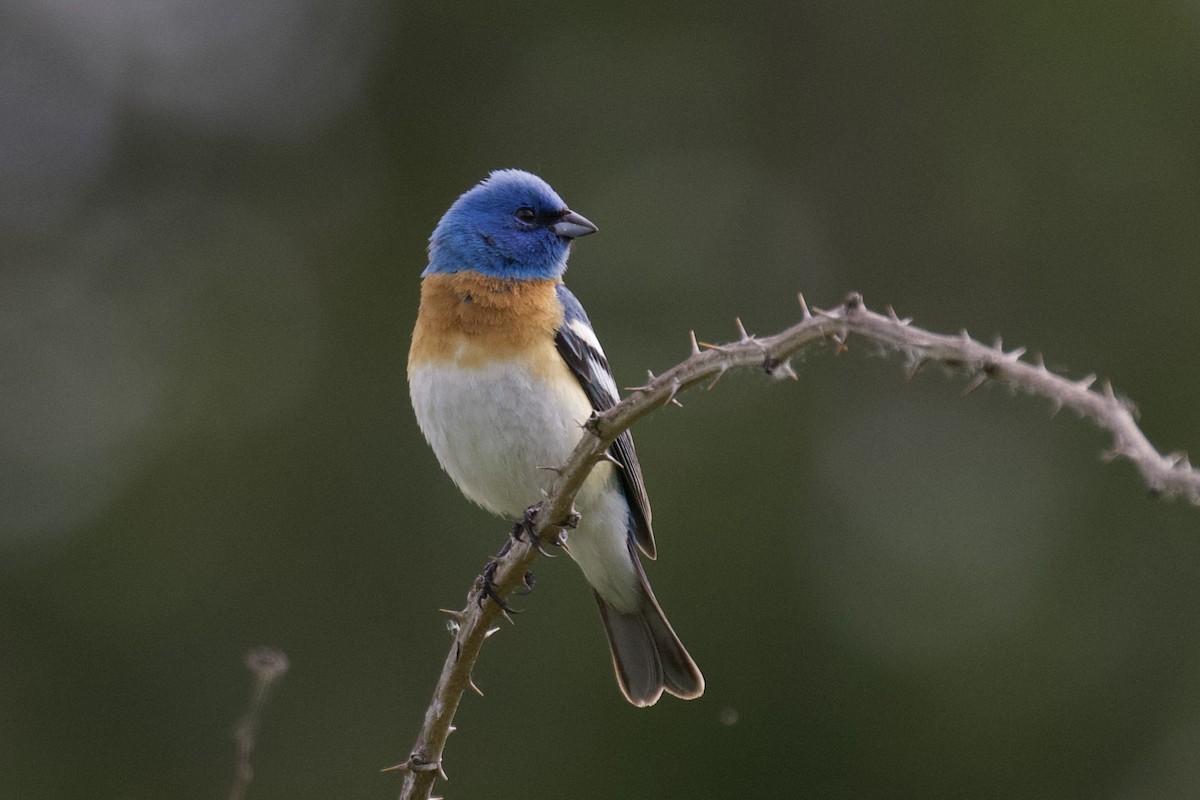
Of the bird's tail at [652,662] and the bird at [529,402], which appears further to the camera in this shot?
the bird's tail at [652,662]

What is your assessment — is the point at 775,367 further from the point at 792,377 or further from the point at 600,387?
the point at 600,387

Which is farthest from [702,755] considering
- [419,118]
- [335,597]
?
[419,118]

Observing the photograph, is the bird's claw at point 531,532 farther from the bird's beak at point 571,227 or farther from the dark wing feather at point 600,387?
the bird's beak at point 571,227

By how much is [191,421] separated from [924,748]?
5.21 meters

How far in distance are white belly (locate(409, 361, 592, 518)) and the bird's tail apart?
27.8 inches

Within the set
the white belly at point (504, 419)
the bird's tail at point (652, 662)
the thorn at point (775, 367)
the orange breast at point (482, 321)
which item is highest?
the orange breast at point (482, 321)

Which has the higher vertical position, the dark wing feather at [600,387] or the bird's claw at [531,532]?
the dark wing feather at [600,387]

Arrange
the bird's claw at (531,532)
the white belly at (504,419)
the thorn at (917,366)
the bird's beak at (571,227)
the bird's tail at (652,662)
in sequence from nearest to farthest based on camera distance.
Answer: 1. the thorn at (917,366)
2. the bird's claw at (531,532)
3. the white belly at (504,419)
4. the bird's tail at (652,662)
5. the bird's beak at (571,227)

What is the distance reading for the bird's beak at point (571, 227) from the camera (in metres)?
5.77

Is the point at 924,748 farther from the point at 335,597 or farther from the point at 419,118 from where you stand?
the point at 419,118

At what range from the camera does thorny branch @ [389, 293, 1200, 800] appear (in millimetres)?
1693

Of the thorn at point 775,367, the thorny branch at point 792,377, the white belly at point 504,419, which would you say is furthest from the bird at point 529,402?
the thorn at point 775,367

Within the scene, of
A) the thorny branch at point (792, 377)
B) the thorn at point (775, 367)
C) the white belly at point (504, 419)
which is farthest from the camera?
the white belly at point (504, 419)

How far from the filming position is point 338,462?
9.02 meters
